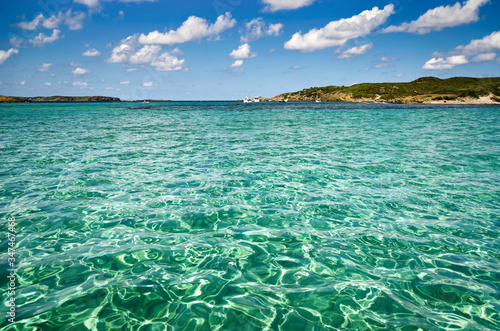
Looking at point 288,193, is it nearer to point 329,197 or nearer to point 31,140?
point 329,197

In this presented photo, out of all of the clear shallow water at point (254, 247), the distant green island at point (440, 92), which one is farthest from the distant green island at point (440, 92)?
the clear shallow water at point (254, 247)

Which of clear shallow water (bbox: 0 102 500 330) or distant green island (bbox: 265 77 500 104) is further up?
distant green island (bbox: 265 77 500 104)

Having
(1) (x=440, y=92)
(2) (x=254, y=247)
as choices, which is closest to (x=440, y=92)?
(1) (x=440, y=92)

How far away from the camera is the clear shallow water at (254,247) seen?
4.79m

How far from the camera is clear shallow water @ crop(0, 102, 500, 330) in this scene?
15.7 feet

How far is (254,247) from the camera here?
6.90 m

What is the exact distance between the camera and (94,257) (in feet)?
20.9

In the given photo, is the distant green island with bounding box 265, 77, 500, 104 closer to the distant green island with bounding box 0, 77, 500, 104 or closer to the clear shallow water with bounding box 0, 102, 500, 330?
the distant green island with bounding box 0, 77, 500, 104

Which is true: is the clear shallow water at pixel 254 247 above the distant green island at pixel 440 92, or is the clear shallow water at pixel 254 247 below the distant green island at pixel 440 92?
below

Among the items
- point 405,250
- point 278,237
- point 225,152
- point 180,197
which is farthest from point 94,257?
point 225,152

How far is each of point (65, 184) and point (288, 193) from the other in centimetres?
985

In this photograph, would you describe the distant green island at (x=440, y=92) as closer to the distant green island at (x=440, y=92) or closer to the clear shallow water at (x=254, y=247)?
the distant green island at (x=440, y=92)

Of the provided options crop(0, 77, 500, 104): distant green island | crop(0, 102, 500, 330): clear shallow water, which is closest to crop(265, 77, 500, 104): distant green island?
crop(0, 77, 500, 104): distant green island

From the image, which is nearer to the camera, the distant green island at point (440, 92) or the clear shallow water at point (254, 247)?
the clear shallow water at point (254, 247)
